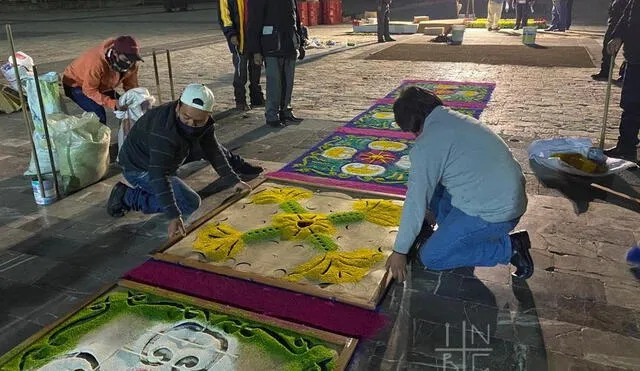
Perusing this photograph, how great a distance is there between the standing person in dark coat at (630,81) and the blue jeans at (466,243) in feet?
8.17

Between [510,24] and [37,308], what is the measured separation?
53.1ft

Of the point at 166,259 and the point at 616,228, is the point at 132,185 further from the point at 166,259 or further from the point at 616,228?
the point at 616,228

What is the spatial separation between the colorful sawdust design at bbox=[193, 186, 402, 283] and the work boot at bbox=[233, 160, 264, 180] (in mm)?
565

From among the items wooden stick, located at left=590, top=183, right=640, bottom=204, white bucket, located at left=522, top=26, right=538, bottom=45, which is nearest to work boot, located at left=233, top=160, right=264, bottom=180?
wooden stick, located at left=590, top=183, right=640, bottom=204

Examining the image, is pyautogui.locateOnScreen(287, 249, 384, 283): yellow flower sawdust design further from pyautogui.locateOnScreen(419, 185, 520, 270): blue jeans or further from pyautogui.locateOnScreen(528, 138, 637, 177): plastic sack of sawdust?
pyautogui.locateOnScreen(528, 138, 637, 177): plastic sack of sawdust

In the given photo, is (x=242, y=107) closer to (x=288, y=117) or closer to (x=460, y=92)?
(x=288, y=117)

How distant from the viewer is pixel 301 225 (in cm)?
333

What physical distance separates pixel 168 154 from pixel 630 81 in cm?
374

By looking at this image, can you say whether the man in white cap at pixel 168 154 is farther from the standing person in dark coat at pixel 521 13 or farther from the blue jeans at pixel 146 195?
the standing person in dark coat at pixel 521 13

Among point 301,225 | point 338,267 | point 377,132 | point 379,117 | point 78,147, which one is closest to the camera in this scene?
point 338,267

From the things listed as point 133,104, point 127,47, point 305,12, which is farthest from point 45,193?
point 305,12

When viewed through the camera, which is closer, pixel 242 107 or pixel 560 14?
pixel 242 107

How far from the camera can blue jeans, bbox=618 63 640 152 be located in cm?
431

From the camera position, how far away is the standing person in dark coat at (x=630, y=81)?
424 cm
